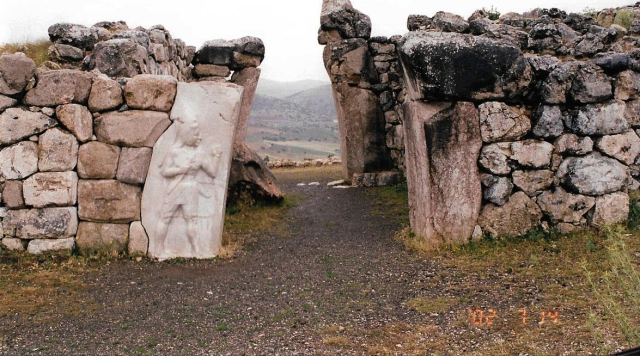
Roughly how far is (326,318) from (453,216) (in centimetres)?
299

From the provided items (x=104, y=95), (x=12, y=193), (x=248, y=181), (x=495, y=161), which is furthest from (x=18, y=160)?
(x=495, y=161)

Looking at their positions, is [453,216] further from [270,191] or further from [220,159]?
[270,191]

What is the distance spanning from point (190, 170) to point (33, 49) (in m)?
4.38

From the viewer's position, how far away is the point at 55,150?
7988 mm

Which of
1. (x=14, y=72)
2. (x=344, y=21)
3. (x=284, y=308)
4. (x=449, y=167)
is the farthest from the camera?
(x=344, y=21)

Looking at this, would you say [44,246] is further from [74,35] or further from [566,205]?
[566,205]

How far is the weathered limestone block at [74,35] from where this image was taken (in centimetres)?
1007

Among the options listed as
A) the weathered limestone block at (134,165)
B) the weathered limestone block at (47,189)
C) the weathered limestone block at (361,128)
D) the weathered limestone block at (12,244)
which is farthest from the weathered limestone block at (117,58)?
the weathered limestone block at (361,128)

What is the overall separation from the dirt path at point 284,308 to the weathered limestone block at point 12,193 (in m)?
1.56

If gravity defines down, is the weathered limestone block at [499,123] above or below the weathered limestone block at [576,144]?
above

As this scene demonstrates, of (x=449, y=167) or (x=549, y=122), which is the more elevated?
(x=549, y=122)

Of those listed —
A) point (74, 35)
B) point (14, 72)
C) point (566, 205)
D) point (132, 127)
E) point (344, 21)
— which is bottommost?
point (566, 205)

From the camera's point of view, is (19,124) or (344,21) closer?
(19,124)

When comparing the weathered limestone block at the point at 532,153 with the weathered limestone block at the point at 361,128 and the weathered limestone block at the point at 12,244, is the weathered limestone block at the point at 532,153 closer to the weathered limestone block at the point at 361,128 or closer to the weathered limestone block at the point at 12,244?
the weathered limestone block at the point at 361,128
